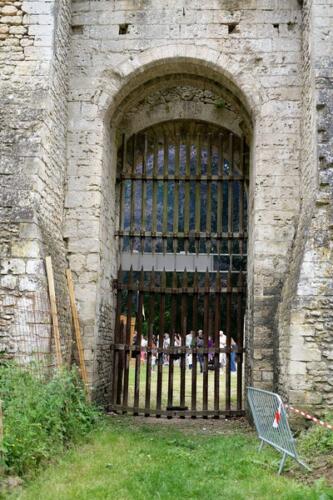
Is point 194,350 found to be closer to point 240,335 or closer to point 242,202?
point 240,335

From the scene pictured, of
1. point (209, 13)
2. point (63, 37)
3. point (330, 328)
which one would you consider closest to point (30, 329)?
point (330, 328)

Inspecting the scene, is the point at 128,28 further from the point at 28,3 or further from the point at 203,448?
the point at 203,448

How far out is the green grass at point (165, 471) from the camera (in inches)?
161

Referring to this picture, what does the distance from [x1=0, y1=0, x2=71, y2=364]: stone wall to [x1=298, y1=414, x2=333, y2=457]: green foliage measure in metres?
3.07

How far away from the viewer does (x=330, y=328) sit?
21.2ft

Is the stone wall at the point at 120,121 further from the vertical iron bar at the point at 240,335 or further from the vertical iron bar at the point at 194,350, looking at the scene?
the vertical iron bar at the point at 194,350

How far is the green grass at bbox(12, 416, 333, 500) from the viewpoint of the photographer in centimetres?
408

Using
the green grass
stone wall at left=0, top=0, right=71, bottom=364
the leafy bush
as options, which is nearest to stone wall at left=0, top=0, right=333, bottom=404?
stone wall at left=0, top=0, right=71, bottom=364

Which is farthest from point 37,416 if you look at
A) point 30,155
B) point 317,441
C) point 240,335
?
point 240,335

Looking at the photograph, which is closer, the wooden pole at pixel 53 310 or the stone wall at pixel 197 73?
the wooden pole at pixel 53 310

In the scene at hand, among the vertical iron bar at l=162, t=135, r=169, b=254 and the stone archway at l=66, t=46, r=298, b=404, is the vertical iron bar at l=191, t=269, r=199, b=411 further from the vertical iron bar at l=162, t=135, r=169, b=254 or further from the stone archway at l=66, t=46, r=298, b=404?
the stone archway at l=66, t=46, r=298, b=404

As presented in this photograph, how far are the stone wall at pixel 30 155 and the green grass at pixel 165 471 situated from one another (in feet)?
5.25

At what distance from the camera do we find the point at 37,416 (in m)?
5.05

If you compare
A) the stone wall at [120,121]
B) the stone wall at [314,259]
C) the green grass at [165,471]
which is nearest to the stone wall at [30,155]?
the stone wall at [120,121]
